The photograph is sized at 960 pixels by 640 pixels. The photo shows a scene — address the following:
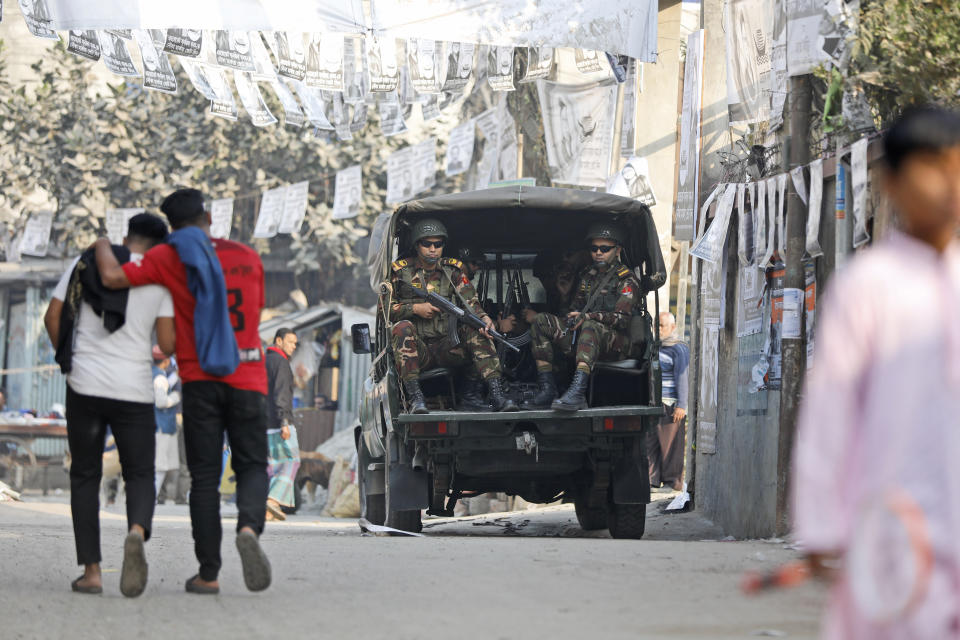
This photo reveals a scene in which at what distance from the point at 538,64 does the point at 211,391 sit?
1299 centimetres

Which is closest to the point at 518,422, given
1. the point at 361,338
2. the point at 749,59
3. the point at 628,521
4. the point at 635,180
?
the point at 628,521

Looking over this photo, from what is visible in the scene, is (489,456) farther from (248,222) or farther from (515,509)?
(248,222)

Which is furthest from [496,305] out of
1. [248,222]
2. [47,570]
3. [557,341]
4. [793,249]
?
[248,222]

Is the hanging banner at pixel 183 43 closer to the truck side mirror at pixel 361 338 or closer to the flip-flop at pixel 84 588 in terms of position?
the truck side mirror at pixel 361 338

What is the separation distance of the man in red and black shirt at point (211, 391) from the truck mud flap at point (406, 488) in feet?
14.4

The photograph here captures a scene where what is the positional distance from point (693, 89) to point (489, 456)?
532cm

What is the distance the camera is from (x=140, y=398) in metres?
6.66

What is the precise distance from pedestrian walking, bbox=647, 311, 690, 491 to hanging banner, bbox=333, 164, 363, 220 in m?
9.75

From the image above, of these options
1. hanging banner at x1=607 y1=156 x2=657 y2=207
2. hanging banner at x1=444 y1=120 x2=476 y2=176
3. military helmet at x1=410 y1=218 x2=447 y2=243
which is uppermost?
hanging banner at x1=444 y1=120 x2=476 y2=176

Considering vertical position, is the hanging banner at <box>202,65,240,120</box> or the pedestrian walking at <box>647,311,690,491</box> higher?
the hanging banner at <box>202,65,240,120</box>

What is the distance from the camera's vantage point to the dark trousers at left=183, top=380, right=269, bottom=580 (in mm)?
6496

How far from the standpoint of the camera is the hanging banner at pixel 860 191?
858 cm

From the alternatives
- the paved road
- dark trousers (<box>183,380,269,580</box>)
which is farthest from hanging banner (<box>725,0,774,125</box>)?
dark trousers (<box>183,380,269,580</box>)

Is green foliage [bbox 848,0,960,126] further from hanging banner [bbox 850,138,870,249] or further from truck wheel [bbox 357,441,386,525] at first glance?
truck wheel [bbox 357,441,386,525]
